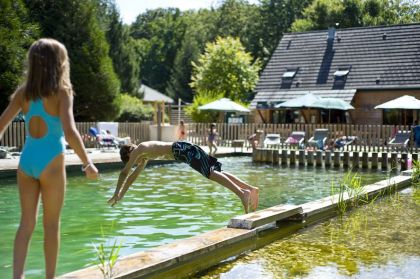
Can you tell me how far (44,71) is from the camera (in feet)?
11.8

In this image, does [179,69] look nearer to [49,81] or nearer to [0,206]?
Answer: [0,206]

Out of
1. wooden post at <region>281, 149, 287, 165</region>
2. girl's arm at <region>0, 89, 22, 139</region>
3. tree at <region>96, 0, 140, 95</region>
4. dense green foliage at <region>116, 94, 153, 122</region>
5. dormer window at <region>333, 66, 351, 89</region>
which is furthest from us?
tree at <region>96, 0, 140, 95</region>

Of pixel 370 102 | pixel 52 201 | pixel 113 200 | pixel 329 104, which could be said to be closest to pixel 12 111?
pixel 52 201

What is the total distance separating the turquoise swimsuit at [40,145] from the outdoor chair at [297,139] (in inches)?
796

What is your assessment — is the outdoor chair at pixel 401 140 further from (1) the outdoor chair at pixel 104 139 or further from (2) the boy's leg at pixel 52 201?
(2) the boy's leg at pixel 52 201

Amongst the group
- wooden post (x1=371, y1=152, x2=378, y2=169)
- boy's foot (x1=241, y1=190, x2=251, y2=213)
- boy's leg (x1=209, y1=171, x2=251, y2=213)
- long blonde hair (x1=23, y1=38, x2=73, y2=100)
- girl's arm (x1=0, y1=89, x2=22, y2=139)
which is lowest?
wooden post (x1=371, y1=152, x2=378, y2=169)

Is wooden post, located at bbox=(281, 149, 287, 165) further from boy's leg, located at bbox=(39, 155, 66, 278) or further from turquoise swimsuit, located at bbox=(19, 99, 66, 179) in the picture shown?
turquoise swimsuit, located at bbox=(19, 99, 66, 179)

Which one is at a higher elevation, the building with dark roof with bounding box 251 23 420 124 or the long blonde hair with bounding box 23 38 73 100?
the building with dark roof with bounding box 251 23 420 124

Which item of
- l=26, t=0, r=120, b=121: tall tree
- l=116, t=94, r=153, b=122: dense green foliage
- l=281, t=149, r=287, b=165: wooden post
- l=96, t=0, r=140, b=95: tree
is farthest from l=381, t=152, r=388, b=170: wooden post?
l=96, t=0, r=140, b=95: tree

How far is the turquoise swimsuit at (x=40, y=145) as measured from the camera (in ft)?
11.6

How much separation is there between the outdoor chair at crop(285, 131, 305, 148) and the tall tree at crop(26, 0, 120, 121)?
854 cm

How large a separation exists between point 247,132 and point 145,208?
1733 cm

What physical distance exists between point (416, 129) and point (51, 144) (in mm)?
17848

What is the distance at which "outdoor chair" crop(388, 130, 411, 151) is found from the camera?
21.2 m
